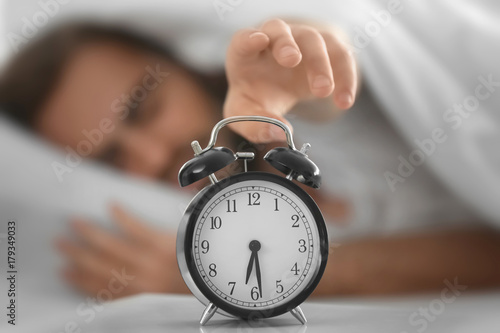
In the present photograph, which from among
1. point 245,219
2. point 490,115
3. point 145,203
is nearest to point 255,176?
point 245,219

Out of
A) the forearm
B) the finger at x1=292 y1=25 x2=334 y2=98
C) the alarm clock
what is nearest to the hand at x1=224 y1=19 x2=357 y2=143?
the finger at x1=292 y1=25 x2=334 y2=98

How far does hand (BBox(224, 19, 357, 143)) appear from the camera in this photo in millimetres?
1266

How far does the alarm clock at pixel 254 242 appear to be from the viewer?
1.00 m

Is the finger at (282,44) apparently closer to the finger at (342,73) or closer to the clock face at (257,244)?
the finger at (342,73)

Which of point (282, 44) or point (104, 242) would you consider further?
point (104, 242)

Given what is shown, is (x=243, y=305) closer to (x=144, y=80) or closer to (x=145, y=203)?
(x=145, y=203)

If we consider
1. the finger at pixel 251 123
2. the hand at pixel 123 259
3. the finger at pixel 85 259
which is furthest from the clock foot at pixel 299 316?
the finger at pixel 85 259

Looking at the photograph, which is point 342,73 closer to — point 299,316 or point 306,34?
point 306,34

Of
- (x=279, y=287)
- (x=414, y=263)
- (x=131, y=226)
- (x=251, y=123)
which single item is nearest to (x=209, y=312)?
(x=279, y=287)

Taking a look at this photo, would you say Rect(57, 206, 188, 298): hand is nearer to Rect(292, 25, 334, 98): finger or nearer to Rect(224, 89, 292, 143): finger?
Rect(224, 89, 292, 143): finger

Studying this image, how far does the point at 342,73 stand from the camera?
1378 millimetres

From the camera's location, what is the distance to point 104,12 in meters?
1.62

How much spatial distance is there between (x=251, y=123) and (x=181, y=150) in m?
0.31

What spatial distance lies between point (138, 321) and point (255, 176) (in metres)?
0.31
